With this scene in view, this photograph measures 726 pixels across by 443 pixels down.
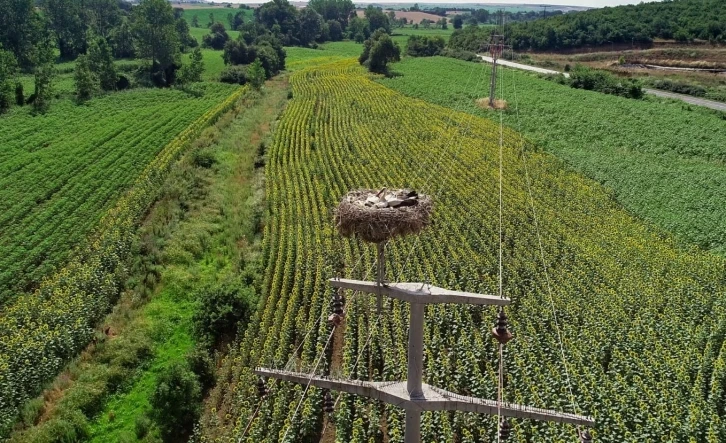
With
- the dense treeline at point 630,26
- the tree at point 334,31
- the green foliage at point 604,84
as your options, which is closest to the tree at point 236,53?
the green foliage at point 604,84

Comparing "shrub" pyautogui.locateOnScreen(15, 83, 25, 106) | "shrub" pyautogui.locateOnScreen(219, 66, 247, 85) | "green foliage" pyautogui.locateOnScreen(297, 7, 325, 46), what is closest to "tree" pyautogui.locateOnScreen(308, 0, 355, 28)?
"green foliage" pyautogui.locateOnScreen(297, 7, 325, 46)

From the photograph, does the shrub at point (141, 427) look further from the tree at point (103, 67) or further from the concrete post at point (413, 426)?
the tree at point (103, 67)

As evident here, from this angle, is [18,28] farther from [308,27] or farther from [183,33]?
[308,27]

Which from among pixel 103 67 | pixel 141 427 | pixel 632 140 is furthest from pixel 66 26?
pixel 141 427

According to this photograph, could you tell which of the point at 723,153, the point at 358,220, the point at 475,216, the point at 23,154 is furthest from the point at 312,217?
the point at 723,153

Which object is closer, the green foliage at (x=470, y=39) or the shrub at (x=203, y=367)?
the shrub at (x=203, y=367)
